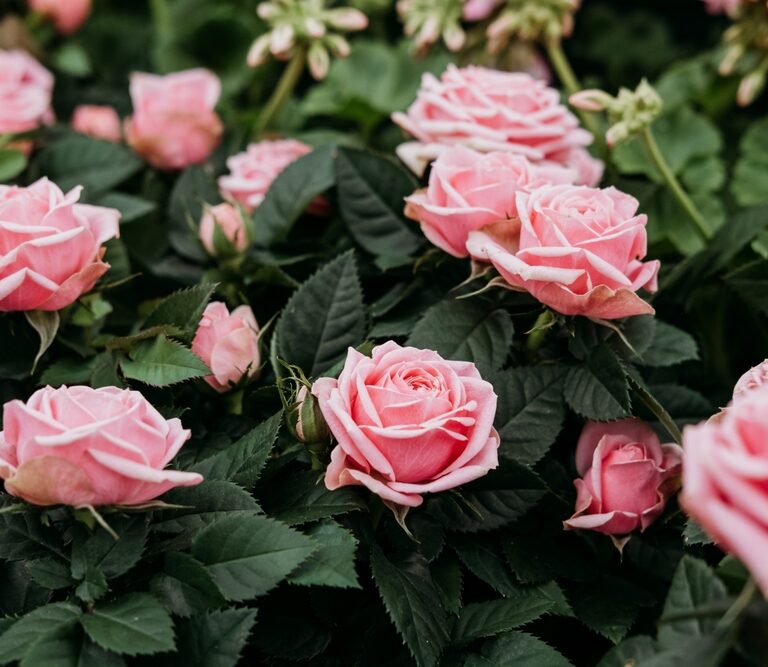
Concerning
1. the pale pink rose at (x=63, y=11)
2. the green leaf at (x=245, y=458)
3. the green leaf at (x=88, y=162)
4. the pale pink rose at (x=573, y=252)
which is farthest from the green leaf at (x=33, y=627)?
the pale pink rose at (x=63, y=11)

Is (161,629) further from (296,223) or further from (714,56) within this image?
(714,56)

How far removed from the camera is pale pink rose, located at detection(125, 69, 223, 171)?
2.96 feet

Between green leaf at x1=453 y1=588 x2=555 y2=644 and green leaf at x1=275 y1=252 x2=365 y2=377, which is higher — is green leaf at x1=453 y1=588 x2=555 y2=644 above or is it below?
below

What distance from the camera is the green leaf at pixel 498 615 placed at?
0.56 meters

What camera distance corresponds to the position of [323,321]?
0.65 m

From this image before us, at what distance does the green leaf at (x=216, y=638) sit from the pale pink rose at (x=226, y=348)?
6.7 inches

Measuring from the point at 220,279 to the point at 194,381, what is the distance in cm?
14

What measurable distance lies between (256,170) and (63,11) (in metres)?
0.46

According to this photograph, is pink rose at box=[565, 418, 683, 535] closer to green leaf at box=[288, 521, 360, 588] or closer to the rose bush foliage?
the rose bush foliage

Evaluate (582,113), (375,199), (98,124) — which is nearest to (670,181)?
(582,113)

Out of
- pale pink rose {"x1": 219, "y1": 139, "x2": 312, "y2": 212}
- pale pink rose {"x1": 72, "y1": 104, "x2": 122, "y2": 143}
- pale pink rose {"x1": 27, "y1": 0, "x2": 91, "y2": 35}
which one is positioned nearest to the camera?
pale pink rose {"x1": 219, "y1": 139, "x2": 312, "y2": 212}

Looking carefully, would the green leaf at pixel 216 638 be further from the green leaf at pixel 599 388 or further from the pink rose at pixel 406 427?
the green leaf at pixel 599 388

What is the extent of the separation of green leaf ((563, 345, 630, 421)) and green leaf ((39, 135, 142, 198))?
482 millimetres

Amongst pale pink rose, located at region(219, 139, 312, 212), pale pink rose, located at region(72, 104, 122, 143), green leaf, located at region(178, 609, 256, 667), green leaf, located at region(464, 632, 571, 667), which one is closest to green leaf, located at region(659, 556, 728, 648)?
green leaf, located at region(464, 632, 571, 667)
